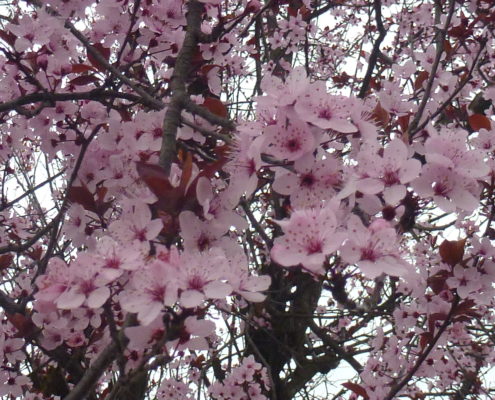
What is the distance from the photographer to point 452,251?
1.61 meters

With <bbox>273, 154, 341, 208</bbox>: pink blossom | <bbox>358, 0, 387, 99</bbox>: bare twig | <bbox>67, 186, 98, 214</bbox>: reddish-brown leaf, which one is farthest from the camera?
<bbox>358, 0, 387, 99</bbox>: bare twig

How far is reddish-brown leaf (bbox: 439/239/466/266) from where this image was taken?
1.60 m

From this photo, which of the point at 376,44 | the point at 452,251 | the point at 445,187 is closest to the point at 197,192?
the point at 445,187

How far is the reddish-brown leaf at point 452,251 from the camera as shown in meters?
1.60

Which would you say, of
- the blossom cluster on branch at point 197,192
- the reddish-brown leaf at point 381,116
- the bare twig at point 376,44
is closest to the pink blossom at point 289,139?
the blossom cluster on branch at point 197,192

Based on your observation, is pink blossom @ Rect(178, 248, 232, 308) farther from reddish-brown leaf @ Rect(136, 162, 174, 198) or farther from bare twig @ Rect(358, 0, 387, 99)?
bare twig @ Rect(358, 0, 387, 99)

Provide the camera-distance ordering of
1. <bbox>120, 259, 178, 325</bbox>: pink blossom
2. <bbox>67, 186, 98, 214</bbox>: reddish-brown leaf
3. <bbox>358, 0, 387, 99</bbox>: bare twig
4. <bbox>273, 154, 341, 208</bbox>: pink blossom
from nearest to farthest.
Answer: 1. <bbox>120, 259, 178, 325</bbox>: pink blossom
2. <bbox>273, 154, 341, 208</bbox>: pink blossom
3. <bbox>67, 186, 98, 214</bbox>: reddish-brown leaf
4. <bbox>358, 0, 387, 99</bbox>: bare twig

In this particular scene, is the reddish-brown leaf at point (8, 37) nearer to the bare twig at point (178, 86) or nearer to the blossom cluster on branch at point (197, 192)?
the blossom cluster on branch at point (197, 192)

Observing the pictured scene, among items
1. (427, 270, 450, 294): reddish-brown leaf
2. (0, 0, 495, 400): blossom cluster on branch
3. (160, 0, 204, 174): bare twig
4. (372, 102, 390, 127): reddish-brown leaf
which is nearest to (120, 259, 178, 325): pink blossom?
(0, 0, 495, 400): blossom cluster on branch

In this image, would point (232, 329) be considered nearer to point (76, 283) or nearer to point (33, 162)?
point (33, 162)

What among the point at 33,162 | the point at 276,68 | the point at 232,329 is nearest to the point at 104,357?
the point at 232,329

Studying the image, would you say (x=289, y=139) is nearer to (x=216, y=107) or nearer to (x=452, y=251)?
(x=216, y=107)

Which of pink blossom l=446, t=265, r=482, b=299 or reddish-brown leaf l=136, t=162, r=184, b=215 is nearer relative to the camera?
reddish-brown leaf l=136, t=162, r=184, b=215

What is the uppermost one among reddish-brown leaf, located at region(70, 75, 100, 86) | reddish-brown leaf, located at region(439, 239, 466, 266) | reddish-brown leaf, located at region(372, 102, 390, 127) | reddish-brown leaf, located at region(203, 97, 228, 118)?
reddish-brown leaf, located at region(70, 75, 100, 86)
